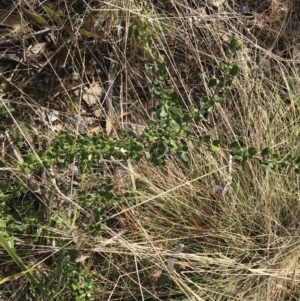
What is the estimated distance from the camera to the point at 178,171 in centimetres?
194

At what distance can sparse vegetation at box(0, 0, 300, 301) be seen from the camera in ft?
5.98

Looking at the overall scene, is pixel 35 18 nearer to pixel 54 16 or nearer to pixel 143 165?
pixel 54 16

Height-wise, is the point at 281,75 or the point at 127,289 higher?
the point at 281,75

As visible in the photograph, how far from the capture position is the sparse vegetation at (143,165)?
182 cm

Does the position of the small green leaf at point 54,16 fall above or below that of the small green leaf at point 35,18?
above

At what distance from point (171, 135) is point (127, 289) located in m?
0.61

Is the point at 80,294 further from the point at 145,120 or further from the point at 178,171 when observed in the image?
the point at 145,120

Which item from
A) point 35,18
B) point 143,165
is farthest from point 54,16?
point 143,165

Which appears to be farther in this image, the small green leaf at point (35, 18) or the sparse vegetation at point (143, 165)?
the small green leaf at point (35, 18)

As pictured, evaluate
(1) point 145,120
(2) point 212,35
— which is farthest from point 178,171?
(2) point 212,35

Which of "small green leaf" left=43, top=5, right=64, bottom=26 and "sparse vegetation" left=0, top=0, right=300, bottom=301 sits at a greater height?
"small green leaf" left=43, top=5, right=64, bottom=26

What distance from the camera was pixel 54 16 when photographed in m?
1.97

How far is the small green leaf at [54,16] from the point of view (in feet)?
6.38

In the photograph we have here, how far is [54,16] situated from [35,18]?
0.07m
